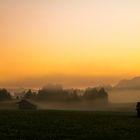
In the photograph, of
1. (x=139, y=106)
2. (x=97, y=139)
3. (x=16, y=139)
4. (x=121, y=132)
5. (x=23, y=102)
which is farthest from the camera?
(x=23, y=102)

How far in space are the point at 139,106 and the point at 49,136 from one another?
1577 inches

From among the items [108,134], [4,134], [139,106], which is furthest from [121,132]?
[139,106]

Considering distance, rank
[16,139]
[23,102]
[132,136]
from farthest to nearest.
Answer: [23,102]
[132,136]
[16,139]

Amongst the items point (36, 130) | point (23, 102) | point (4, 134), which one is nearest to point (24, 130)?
point (36, 130)

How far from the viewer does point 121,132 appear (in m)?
38.2

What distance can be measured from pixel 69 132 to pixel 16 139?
6.49 metres

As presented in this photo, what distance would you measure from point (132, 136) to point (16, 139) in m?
9.25

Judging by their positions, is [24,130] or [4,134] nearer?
[4,134]

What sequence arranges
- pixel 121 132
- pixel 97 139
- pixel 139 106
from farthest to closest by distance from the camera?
pixel 139 106 < pixel 121 132 < pixel 97 139

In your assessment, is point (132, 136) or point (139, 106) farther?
point (139, 106)

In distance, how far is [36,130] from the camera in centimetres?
3728

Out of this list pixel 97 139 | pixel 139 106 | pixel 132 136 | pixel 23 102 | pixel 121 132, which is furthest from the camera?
pixel 23 102

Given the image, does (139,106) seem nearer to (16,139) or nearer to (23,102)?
(16,139)

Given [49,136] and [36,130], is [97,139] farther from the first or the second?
[36,130]
